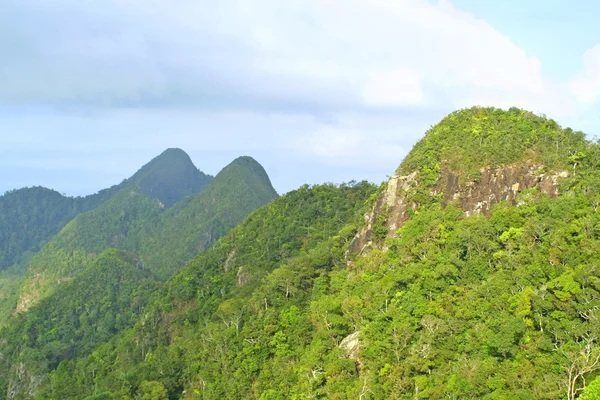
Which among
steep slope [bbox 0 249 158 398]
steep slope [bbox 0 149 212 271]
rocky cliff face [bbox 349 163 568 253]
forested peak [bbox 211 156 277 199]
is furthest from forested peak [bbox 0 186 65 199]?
rocky cliff face [bbox 349 163 568 253]

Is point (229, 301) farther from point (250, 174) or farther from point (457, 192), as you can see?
point (250, 174)

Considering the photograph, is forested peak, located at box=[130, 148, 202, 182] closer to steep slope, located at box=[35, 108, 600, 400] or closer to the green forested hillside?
the green forested hillside

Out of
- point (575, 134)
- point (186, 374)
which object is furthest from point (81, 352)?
point (575, 134)

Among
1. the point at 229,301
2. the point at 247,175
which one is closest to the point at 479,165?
the point at 229,301

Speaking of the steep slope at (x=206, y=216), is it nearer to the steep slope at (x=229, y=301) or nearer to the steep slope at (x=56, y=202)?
the steep slope at (x=56, y=202)

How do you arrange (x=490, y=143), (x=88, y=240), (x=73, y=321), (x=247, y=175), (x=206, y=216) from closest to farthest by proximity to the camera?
(x=490, y=143) → (x=73, y=321) → (x=88, y=240) → (x=206, y=216) → (x=247, y=175)

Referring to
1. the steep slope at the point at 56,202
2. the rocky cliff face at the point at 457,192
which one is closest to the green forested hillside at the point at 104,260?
the steep slope at the point at 56,202
